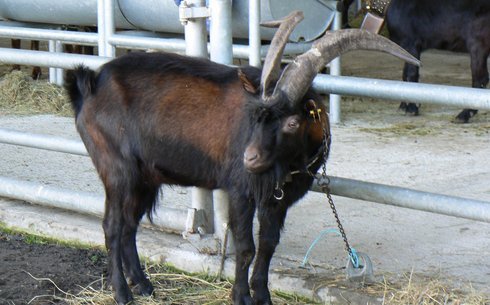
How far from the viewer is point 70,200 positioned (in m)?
5.75

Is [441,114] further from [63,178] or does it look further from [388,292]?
[388,292]

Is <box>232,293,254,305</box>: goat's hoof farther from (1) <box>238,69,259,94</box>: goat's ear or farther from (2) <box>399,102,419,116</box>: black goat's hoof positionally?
(2) <box>399,102,419,116</box>: black goat's hoof

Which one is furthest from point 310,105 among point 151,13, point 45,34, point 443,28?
point 443,28

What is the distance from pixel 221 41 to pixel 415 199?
1.41 meters

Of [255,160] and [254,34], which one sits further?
[254,34]

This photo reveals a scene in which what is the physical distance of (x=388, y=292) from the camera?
4.45 meters

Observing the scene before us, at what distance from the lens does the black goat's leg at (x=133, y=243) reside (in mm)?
4742

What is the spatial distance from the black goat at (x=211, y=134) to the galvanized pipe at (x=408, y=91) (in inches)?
9.3

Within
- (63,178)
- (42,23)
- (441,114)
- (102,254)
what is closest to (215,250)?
(102,254)

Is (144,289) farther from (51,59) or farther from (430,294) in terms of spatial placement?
(51,59)

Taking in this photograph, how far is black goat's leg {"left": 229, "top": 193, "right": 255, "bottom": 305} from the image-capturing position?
172 inches

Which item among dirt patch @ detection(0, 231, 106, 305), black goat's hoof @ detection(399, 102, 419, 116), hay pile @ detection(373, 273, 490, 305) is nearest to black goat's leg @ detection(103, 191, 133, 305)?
dirt patch @ detection(0, 231, 106, 305)

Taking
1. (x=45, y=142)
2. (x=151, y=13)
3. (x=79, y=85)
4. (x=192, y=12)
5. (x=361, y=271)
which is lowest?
(x=361, y=271)

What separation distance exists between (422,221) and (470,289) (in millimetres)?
1389
